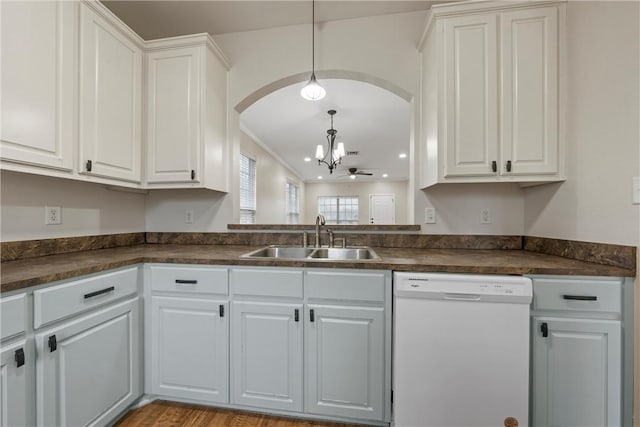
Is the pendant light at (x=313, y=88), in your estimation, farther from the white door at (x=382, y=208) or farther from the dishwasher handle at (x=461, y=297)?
the white door at (x=382, y=208)

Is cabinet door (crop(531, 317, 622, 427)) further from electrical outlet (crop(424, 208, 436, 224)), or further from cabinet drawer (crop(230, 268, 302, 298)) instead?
cabinet drawer (crop(230, 268, 302, 298))

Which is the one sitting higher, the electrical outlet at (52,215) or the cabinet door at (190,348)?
the electrical outlet at (52,215)

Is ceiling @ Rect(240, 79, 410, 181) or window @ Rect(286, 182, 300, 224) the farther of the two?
window @ Rect(286, 182, 300, 224)

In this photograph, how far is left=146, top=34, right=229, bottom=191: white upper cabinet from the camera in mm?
1876

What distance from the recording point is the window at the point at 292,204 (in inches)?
296

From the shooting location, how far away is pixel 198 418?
4.97ft

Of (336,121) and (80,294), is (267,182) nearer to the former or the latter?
(336,121)

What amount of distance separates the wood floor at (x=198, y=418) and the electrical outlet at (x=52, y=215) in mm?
1204

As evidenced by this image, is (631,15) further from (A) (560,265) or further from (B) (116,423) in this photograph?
(B) (116,423)

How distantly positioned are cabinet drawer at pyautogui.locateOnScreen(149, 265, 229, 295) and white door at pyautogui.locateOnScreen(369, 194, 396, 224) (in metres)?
8.10

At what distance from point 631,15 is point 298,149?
15.5ft

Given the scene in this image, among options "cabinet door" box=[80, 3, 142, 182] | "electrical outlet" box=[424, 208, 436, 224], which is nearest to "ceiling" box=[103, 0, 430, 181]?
"cabinet door" box=[80, 3, 142, 182]

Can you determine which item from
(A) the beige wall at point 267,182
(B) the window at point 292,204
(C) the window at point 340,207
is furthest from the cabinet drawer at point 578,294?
(C) the window at point 340,207

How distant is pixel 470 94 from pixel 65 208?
258 cm
